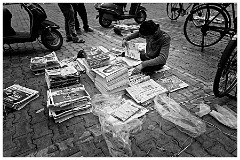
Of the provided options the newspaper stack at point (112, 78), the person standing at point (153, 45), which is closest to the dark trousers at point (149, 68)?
the person standing at point (153, 45)

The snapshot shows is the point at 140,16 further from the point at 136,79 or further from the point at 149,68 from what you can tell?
the point at 136,79

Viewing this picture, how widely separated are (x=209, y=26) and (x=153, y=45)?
1676 millimetres

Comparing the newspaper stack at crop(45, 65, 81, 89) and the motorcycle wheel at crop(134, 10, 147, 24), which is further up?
the motorcycle wheel at crop(134, 10, 147, 24)

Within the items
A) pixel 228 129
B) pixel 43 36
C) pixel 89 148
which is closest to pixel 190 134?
pixel 228 129

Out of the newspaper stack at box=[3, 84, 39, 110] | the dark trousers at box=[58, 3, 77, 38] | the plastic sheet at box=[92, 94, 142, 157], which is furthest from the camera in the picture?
the dark trousers at box=[58, 3, 77, 38]

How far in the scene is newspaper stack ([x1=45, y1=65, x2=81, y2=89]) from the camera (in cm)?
296

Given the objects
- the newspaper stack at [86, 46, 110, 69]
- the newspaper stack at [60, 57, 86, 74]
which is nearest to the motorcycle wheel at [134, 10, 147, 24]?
the newspaper stack at [60, 57, 86, 74]

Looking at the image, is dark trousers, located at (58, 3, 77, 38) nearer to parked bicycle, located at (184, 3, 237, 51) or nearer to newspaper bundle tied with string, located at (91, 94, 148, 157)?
parked bicycle, located at (184, 3, 237, 51)

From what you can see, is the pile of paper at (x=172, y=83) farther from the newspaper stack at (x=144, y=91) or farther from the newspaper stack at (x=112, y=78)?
the newspaper stack at (x=112, y=78)

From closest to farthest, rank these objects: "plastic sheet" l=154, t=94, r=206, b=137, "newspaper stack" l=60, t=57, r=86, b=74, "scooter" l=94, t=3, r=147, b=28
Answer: "plastic sheet" l=154, t=94, r=206, b=137, "newspaper stack" l=60, t=57, r=86, b=74, "scooter" l=94, t=3, r=147, b=28

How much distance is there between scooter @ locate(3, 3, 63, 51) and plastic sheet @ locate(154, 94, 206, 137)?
316 cm

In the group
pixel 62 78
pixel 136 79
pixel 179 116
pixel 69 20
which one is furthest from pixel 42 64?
pixel 179 116

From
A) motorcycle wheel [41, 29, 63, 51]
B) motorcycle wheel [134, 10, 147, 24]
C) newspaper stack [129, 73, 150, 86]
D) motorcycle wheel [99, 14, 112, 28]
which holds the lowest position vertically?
newspaper stack [129, 73, 150, 86]

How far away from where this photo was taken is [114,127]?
219 centimetres
